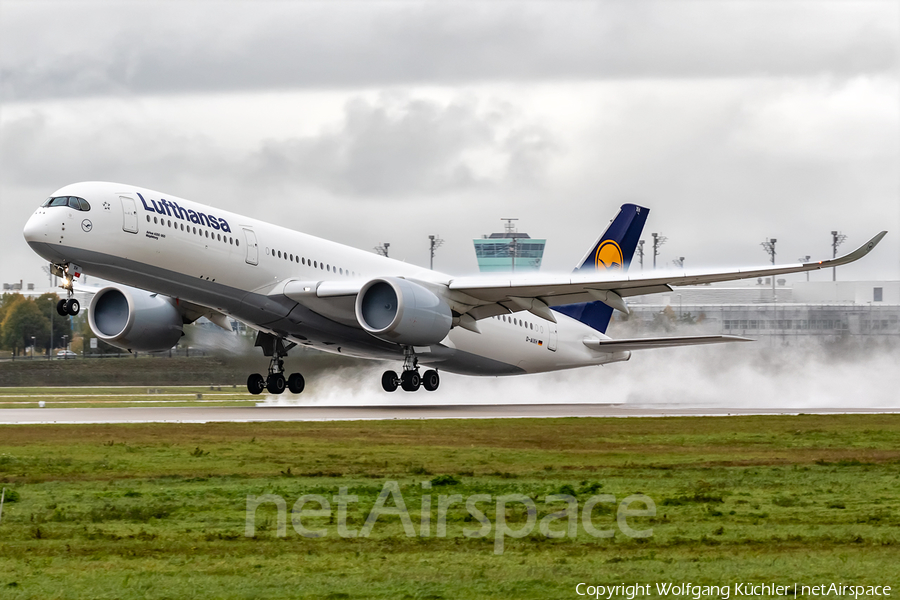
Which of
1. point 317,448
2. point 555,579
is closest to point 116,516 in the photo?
point 555,579

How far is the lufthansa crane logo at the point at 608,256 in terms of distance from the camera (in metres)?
43.2

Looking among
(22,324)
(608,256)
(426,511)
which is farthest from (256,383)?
(22,324)

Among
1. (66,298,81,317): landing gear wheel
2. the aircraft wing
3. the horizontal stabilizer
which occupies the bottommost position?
the horizontal stabilizer

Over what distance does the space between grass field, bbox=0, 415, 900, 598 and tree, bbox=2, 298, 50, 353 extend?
253 feet

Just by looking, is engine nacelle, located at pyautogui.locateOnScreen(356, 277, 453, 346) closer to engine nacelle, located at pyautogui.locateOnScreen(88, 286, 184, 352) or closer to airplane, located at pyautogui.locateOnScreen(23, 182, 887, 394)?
airplane, located at pyautogui.locateOnScreen(23, 182, 887, 394)

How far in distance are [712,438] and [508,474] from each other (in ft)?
27.6

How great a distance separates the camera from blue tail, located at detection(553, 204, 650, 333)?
43.2m

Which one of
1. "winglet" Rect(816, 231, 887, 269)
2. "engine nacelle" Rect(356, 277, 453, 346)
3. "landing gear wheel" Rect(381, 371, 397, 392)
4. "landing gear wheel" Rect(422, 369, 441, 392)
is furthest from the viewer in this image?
"landing gear wheel" Rect(422, 369, 441, 392)

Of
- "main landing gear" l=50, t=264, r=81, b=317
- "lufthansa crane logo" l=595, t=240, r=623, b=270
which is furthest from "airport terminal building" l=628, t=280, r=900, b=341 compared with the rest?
"main landing gear" l=50, t=264, r=81, b=317

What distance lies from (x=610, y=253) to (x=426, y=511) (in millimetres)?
31036

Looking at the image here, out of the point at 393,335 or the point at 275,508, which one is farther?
the point at 393,335

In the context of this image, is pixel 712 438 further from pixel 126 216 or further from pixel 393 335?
pixel 126 216

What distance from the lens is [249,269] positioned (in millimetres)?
33469

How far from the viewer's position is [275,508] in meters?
13.8
